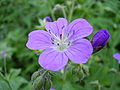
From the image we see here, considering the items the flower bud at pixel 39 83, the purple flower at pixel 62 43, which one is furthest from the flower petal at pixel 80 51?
the flower bud at pixel 39 83

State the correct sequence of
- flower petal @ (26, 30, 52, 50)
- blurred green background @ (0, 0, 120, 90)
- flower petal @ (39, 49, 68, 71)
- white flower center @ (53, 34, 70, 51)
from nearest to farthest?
flower petal @ (39, 49, 68, 71), flower petal @ (26, 30, 52, 50), white flower center @ (53, 34, 70, 51), blurred green background @ (0, 0, 120, 90)

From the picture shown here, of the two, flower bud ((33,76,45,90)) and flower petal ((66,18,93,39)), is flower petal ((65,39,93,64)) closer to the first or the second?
flower petal ((66,18,93,39))

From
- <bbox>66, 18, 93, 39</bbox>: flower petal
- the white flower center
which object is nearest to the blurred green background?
the white flower center

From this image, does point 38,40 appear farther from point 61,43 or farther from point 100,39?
point 100,39

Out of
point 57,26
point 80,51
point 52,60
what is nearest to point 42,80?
point 52,60

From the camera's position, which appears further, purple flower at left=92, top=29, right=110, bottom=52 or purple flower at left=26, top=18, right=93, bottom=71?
purple flower at left=92, top=29, right=110, bottom=52
